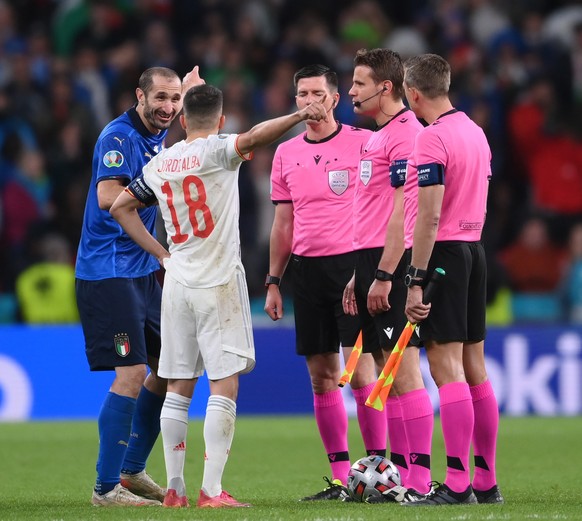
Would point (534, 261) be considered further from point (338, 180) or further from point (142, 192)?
point (142, 192)

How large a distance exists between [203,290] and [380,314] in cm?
104

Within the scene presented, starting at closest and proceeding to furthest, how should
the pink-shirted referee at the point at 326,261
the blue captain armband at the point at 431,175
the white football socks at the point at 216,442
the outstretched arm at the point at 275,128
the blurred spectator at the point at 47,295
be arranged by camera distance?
the outstretched arm at the point at 275,128 < the blue captain armband at the point at 431,175 < the white football socks at the point at 216,442 < the pink-shirted referee at the point at 326,261 < the blurred spectator at the point at 47,295

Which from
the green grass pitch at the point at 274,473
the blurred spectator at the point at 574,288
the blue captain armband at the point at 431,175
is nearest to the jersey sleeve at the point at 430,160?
the blue captain armband at the point at 431,175

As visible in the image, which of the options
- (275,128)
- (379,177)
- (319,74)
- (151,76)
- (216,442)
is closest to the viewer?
(275,128)

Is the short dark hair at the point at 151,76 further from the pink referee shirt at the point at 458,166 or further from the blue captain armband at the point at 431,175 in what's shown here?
the blue captain armband at the point at 431,175

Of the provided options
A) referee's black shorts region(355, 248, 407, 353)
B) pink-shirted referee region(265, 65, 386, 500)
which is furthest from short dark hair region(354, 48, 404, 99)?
referee's black shorts region(355, 248, 407, 353)

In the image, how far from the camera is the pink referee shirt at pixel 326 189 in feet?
27.7

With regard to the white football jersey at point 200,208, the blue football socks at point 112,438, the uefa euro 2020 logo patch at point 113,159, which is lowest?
the blue football socks at point 112,438

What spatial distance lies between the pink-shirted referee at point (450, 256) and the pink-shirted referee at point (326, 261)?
36.6 inches

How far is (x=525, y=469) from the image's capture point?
9680 millimetres

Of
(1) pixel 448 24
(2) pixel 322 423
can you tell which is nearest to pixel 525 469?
(2) pixel 322 423

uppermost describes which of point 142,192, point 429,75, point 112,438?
point 429,75

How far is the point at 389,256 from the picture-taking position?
25.0 feet

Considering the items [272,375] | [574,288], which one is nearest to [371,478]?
[272,375]
